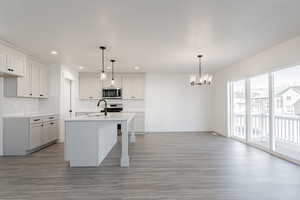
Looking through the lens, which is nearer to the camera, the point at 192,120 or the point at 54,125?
the point at 54,125

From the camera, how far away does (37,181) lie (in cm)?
271

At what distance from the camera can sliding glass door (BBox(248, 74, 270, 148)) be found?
185 inches

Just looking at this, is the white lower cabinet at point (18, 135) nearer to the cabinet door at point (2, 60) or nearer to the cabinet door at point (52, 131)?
the cabinet door at point (52, 131)

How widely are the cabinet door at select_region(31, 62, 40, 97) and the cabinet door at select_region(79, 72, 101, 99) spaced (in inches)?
81.2

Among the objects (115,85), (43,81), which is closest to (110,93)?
(115,85)

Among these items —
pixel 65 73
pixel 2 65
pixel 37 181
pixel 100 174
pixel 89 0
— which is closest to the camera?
pixel 89 0

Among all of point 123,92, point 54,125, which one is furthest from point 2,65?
point 123,92

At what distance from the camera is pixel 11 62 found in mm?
3893

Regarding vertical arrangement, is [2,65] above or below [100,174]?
above

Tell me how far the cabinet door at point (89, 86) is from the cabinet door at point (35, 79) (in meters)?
2.06

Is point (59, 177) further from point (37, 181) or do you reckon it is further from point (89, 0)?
point (89, 0)

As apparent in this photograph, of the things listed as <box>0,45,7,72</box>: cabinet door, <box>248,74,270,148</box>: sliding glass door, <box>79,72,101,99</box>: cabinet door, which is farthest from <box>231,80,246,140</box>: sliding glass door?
<box>0,45,7,72</box>: cabinet door

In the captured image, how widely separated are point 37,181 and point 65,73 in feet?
13.0

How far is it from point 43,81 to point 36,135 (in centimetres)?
171
